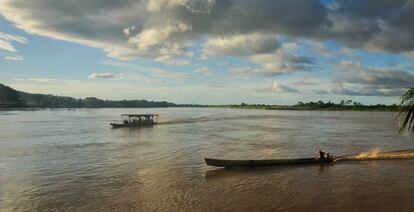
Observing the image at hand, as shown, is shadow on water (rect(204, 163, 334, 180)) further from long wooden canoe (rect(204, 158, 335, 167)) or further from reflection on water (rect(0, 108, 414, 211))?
long wooden canoe (rect(204, 158, 335, 167))

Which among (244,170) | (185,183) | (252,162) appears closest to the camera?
(185,183)

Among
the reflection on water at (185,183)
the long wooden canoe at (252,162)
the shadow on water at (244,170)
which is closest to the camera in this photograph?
the reflection on water at (185,183)

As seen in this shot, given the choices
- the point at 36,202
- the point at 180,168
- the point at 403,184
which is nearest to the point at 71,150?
the point at 180,168

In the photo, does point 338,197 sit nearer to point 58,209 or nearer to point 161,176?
point 161,176

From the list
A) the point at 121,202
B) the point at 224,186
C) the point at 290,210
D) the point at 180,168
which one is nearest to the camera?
the point at 290,210

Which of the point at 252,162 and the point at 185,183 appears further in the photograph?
the point at 252,162

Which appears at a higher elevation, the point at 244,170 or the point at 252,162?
the point at 252,162

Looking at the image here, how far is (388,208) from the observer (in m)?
18.6

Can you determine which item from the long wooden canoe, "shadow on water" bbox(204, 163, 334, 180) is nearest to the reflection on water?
"shadow on water" bbox(204, 163, 334, 180)

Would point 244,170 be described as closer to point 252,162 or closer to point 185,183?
point 252,162

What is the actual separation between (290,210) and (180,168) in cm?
1266

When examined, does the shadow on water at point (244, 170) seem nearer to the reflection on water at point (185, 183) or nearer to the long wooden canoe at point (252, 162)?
the reflection on water at point (185, 183)

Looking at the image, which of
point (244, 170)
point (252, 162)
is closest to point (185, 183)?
point (244, 170)

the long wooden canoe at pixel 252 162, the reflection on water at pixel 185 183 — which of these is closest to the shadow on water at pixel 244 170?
the reflection on water at pixel 185 183
